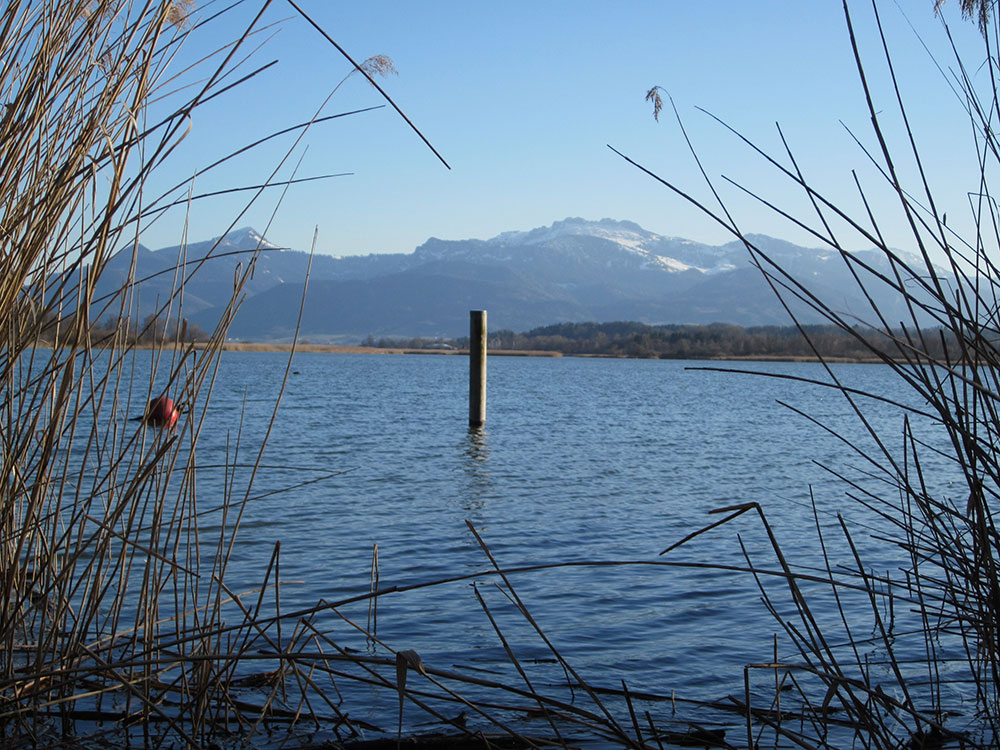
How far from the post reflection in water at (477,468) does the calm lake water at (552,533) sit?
0.07 m

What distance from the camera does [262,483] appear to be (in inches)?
449

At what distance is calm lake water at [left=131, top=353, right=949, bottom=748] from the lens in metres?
5.02

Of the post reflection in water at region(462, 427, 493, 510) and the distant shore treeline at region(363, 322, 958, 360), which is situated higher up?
the distant shore treeline at region(363, 322, 958, 360)

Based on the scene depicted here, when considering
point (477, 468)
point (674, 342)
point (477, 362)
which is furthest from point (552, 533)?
point (674, 342)

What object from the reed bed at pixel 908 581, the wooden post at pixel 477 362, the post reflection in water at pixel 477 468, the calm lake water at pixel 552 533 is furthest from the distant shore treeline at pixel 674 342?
the reed bed at pixel 908 581

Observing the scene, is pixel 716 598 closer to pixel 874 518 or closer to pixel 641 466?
pixel 874 518

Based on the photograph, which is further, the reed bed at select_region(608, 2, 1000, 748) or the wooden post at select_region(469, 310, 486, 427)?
the wooden post at select_region(469, 310, 486, 427)

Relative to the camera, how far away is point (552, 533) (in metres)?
8.60

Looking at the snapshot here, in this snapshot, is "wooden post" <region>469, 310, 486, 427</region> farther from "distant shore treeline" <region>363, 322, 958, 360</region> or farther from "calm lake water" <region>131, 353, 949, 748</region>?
"distant shore treeline" <region>363, 322, 958, 360</region>

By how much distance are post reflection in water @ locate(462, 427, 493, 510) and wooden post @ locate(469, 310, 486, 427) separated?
35 cm

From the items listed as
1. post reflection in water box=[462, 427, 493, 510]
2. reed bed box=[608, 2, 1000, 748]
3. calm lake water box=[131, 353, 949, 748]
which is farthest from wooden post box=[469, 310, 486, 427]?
reed bed box=[608, 2, 1000, 748]

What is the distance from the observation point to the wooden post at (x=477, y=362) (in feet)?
61.6

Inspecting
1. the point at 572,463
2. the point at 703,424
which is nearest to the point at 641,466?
the point at 572,463

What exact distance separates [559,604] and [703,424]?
19047 mm
